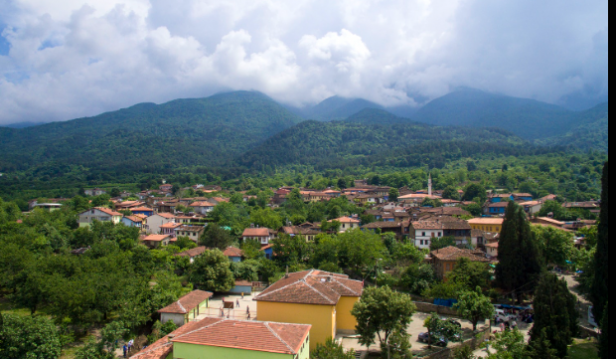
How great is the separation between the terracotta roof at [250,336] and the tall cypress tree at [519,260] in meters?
17.3

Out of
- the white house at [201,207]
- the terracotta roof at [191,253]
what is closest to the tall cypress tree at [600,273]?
the terracotta roof at [191,253]

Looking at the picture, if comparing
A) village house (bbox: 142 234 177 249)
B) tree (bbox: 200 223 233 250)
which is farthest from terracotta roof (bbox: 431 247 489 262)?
village house (bbox: 142 234 177 249)

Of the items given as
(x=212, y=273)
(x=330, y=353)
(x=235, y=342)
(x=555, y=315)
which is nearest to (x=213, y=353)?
(x=235, y=342)

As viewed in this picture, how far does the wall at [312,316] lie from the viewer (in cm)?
1897

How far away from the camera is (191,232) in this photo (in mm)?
44031

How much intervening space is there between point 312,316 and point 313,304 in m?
0.67

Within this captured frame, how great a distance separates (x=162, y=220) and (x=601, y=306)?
47.5m

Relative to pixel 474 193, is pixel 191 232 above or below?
below

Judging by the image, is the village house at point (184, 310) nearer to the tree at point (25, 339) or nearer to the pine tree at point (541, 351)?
the tree at point (25, 339)

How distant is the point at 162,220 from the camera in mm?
50469

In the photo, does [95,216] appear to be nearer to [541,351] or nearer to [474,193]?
→ [541,351]

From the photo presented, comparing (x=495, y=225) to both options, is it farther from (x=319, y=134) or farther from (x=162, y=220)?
(x=319, y=134)

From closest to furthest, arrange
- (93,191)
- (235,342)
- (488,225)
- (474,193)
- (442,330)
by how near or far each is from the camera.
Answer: (235,342) < (442,330) < (488,225) < (474,193) < (93,191)

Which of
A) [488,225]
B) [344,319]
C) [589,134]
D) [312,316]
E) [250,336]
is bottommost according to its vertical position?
[344,319]
